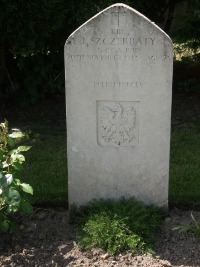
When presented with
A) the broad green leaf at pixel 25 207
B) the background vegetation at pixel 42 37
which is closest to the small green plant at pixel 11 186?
the broad green leaf at pixel 25 207

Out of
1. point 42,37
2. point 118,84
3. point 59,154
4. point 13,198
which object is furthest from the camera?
point 42,37

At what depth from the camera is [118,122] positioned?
12.9ft

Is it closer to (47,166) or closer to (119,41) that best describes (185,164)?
(47,166)

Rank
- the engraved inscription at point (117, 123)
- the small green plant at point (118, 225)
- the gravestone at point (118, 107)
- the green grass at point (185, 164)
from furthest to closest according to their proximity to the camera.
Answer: the green grass at point (185, 164)
the engraved inscription at point (117, 123)
the gravestone at point (118, 107)
the small green plant at point (118, 225)

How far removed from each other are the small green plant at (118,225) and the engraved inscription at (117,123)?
481 millimetres

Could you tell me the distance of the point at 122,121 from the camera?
3912 mm

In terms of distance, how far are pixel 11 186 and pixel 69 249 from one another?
0.66 m

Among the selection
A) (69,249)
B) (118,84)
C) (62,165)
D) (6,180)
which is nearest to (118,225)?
(69,249)

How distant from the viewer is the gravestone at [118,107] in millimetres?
3705

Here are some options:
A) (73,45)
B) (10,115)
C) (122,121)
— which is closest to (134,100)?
(122,121)

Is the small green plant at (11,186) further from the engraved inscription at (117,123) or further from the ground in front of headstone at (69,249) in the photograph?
the engraved inscription at (117,123)

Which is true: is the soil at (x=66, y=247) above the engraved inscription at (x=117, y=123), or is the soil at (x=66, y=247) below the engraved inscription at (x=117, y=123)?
below

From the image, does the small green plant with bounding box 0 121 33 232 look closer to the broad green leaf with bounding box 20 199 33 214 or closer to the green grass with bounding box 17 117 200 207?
the broad green leaf with bounding box 20 199 33 214

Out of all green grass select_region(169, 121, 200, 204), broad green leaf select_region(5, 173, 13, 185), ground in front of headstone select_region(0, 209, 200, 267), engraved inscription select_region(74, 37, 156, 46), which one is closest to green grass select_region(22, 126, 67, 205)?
ground in front of headstone select_region(0, 209, 200, 267)
